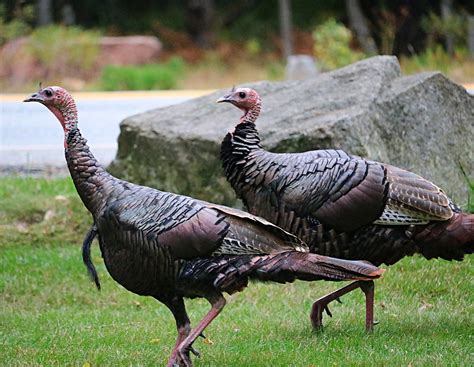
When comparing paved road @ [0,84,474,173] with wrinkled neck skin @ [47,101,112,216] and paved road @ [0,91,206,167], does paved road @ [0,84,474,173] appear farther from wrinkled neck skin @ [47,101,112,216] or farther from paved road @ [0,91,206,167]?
wrinkled neck skin @ [47,101,112,216]

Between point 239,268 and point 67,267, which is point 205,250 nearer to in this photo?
point 239,268

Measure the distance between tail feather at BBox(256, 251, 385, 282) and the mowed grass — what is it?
0.54 metres

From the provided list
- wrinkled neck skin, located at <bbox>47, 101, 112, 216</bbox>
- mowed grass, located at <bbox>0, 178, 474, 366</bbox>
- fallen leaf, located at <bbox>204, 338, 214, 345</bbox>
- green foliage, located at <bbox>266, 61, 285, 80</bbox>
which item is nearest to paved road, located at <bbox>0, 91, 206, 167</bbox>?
mowed grass, located at <bbox>0, 178, 474, 366</bbox>

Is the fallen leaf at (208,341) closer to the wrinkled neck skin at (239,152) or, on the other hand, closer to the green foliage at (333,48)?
the wrinkled neck skin at (239,152)

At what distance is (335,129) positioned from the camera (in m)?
7.93

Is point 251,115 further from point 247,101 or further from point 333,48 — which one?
point 333,48

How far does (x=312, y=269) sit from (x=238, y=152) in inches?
57.3

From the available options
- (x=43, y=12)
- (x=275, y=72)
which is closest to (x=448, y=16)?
(x=275, y=72)

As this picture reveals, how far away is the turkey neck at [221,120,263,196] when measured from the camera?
6.37 metres

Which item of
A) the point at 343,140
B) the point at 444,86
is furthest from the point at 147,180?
the point at 444,86

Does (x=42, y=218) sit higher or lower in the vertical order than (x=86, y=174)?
lower

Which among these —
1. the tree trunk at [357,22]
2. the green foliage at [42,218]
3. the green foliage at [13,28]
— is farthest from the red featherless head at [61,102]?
the tree trunk at [357,22]

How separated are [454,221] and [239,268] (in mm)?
1596

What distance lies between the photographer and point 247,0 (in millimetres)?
29984
